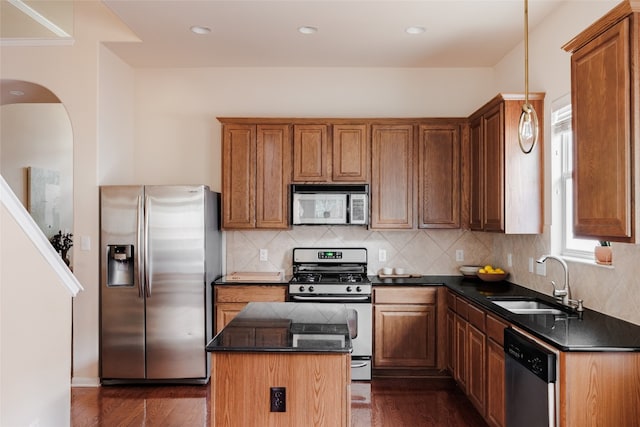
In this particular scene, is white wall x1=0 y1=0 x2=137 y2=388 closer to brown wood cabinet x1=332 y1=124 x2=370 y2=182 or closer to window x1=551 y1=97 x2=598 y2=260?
brown wood cabinet x1=332 y1=124 x2=370 y2=182

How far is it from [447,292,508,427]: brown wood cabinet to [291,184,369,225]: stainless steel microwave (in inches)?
44.9

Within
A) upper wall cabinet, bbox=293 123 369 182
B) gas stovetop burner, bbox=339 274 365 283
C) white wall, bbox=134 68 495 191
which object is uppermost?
white wall, bbox=134 68 495 191

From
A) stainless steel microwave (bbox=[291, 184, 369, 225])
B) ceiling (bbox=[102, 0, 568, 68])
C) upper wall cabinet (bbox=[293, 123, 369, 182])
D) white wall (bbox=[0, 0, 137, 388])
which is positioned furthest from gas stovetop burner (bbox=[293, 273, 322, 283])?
ceiling (bbox=[102, 0, 568, 68])

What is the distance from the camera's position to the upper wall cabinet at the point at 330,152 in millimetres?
4293

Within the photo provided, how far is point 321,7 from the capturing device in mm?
3277

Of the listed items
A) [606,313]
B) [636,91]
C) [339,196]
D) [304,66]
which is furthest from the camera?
[304,66]

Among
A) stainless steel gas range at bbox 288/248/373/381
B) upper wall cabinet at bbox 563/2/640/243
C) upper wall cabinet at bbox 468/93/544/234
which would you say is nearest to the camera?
upper wall cabinet at bbox 563/2/640/243

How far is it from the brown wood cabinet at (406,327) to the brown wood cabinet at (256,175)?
1.22m

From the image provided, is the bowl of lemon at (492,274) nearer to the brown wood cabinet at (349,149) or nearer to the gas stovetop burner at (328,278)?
the gas stovetop burner at (328,278)

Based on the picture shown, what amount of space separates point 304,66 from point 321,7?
4.42 feet

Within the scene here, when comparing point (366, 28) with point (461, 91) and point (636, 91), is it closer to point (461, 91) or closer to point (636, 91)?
point (461, 91)

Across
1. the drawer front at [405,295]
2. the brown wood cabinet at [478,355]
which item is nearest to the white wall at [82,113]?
the drawer front at [405,295]

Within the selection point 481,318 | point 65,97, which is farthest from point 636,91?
point 65,97

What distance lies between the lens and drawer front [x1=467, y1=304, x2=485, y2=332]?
121 inches
